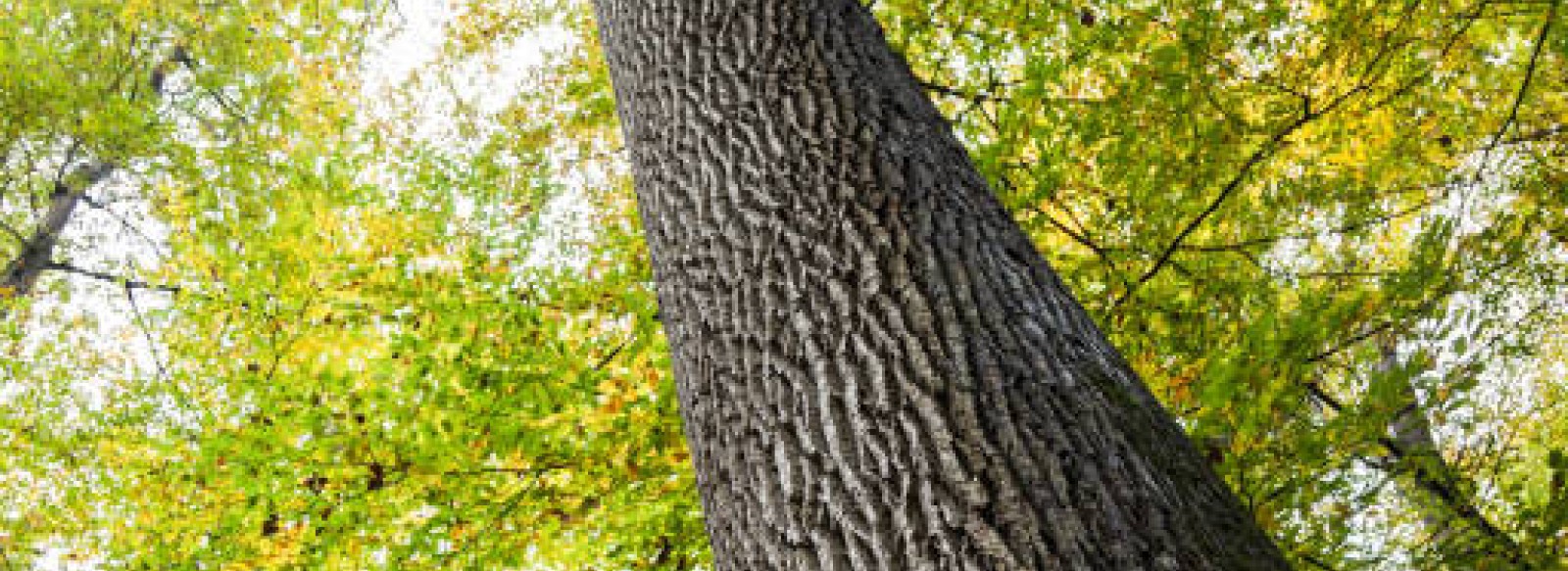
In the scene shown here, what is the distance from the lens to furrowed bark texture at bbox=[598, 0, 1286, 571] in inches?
53.3

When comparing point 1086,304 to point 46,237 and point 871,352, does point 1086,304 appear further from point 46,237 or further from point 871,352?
point 46,237

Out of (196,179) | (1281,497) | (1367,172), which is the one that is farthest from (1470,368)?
(196,179)

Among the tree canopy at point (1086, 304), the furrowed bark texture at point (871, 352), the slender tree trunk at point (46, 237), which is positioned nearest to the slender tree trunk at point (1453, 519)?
the tree canopy at point (1086, 304)

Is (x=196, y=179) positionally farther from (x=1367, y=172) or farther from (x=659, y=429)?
(x=1367, y=172)

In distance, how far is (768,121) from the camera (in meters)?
2.13

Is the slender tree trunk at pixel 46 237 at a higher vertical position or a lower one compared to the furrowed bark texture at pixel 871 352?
higher

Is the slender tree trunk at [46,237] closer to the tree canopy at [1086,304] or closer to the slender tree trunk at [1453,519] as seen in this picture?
the tree canopy at [1086,304]

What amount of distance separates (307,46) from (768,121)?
30.0 ft

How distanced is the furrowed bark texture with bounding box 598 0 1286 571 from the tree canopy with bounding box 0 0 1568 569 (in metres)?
1.39

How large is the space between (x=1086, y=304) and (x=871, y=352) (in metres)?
3.12

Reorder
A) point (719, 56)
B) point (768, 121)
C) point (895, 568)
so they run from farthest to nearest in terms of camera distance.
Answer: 1. point (719, 56)
2. point (768, 121)
3. point (895, 568)

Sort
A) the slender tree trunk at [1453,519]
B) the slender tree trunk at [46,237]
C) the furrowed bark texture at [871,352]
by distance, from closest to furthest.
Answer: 1. the furrowed bark texture at [871,352]
2. the slender tree trunk at [1453,519]
3. the slender tree trunk at [46,237]

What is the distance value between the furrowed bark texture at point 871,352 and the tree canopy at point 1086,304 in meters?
1.39

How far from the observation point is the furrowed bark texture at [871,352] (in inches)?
53.3
